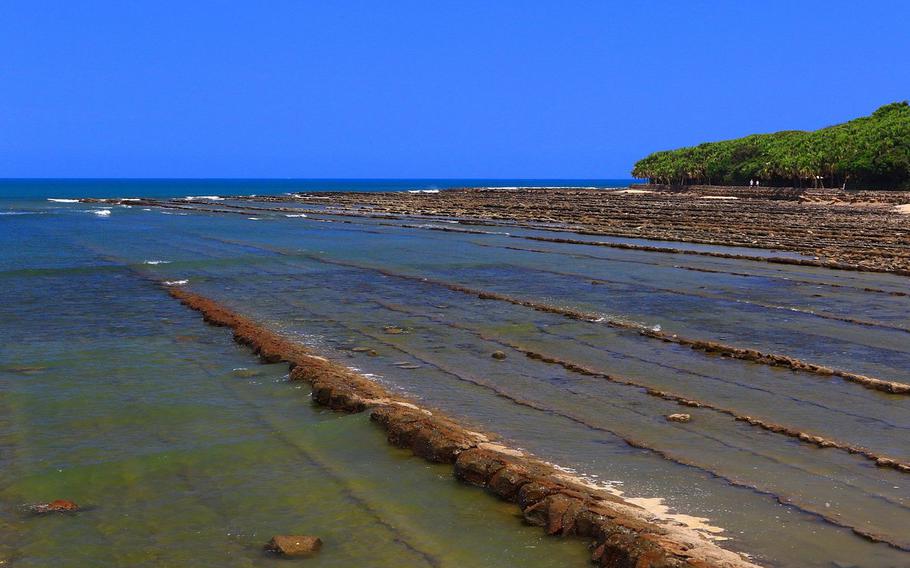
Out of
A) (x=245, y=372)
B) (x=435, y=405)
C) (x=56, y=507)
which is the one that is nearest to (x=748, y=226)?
(x=245, y=372)

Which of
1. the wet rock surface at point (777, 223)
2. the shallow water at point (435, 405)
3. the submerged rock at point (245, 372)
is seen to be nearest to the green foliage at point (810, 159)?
the wet rock surface at point (777, 223)

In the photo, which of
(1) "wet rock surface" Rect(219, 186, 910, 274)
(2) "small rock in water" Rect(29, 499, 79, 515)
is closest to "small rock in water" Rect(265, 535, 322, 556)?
(2) "small rock in water" Rect(29, 499, 79, 515)

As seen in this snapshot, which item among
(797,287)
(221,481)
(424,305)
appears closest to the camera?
(221,481)

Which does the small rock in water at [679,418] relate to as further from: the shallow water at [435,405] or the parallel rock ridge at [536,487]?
the parallel rock ridge at [536,487]

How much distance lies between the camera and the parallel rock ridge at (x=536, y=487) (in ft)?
20.9

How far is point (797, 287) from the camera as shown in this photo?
23.3 m

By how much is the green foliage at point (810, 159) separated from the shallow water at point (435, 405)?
65.0 meters

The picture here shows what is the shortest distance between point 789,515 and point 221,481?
4938mm

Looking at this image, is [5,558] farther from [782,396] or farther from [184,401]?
[782,396]

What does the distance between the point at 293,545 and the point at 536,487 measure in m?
2.07

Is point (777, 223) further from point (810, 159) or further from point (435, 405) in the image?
point (810, 159)

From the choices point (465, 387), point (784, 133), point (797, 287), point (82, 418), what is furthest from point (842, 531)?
point (784, 133)

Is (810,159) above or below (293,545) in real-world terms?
above

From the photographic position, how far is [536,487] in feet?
24.7
